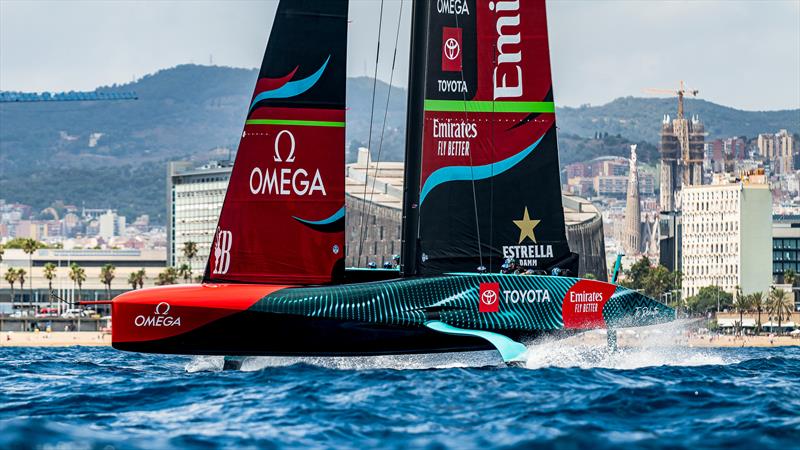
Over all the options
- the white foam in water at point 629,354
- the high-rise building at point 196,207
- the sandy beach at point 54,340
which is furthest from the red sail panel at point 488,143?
the high-rise building at point 196,207

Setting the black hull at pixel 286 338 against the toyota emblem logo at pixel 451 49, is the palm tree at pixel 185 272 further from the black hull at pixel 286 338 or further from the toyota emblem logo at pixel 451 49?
the black hull at pixel 286 338

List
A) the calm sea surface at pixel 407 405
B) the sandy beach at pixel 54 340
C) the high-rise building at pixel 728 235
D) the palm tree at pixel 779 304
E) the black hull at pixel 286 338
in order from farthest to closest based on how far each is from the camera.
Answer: the high-rise building at pixel 728 235, the palm tree at pixel 779 304, the sandy beach at pixel 54 340, the black hull at pixel 286 338, the calm sea surface at pixel 407 405

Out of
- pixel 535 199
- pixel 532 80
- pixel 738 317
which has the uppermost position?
pixel 532 80

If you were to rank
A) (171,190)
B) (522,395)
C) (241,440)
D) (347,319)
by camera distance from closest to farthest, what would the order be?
(241,440) < (522,395) < (347,319) < (171,190)

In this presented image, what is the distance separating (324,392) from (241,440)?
17.6 ft

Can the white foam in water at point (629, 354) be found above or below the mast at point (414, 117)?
below

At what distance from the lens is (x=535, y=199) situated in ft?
104

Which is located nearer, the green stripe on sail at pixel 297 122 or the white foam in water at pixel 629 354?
the green stripe on sail at pixel 297 122

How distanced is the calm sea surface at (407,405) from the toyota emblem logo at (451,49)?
6.29 m

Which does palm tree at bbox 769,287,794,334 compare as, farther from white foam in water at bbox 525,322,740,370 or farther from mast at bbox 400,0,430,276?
mast at bbox 400,0,430,276

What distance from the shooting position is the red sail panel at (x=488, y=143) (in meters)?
30.8

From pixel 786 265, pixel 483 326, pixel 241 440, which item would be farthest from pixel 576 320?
pixel 786 265

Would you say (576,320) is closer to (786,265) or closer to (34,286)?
(34,286)

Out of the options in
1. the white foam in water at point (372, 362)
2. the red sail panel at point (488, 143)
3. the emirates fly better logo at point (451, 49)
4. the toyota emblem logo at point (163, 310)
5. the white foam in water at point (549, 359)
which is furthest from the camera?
the emirates fly better logo at point (451, 49)
